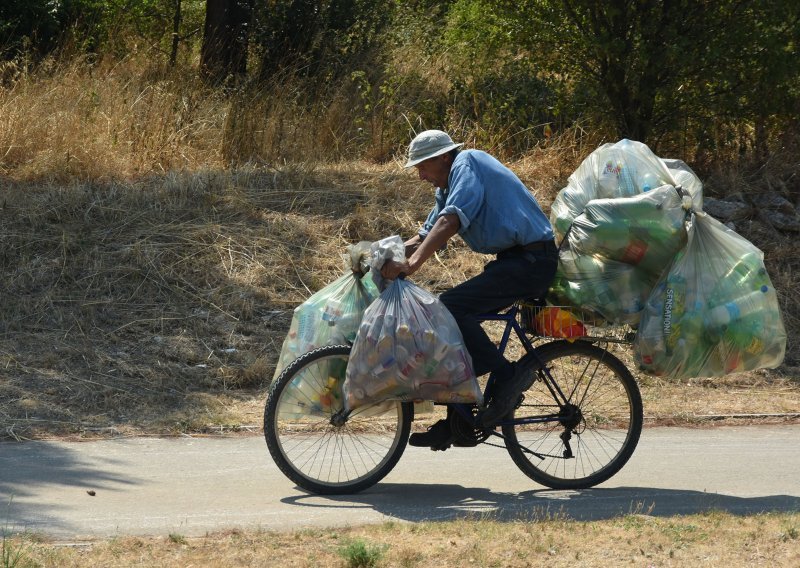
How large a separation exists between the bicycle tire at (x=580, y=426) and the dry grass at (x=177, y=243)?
5.98 feet

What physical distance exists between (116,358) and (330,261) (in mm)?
2548

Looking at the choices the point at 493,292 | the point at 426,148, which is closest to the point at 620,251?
the point at 493,292

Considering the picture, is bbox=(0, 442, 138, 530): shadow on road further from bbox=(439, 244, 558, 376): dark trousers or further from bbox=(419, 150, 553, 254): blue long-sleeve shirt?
bbox=(419, 150, 553, 254): blue long-sleeve shirt

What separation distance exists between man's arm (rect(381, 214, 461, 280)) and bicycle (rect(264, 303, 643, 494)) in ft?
1.63

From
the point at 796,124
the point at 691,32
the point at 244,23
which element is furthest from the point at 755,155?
the point at 244,23

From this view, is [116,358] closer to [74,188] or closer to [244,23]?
[74,188]

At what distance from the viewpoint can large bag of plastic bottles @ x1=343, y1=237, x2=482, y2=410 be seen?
584cm

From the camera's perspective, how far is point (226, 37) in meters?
15.7

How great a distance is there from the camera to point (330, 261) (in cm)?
1077

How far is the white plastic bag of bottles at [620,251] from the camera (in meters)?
6.15

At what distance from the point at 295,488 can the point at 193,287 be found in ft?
13.6

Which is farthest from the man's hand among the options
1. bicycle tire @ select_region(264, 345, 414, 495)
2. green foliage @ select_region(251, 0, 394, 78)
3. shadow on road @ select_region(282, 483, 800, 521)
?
green foliage @ select_region(251, 0, 394, 78)

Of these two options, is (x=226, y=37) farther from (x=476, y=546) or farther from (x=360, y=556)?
(x=360, y=556)

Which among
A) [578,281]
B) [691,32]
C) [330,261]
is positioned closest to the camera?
[578,281]
